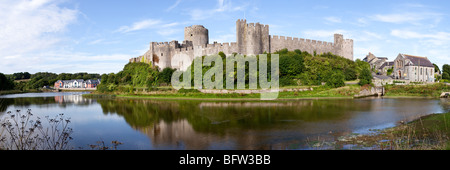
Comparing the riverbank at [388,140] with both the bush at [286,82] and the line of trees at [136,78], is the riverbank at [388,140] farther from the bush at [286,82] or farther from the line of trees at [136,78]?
the line of trees at [136,78]

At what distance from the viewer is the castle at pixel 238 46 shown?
25375mm

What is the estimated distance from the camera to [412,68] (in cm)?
3238

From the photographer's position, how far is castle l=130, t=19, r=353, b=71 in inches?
999

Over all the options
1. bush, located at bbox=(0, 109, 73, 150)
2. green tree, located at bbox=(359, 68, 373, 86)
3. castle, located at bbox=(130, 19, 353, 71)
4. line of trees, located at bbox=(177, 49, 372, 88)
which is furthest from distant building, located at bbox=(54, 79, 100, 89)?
bush, located at bbox=(0, 109, 73, 150)

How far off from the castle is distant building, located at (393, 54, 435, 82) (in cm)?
632

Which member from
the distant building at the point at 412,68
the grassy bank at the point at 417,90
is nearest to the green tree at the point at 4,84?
the grassy bank at the point at 417,90

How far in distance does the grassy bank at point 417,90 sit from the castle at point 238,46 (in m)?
8.74

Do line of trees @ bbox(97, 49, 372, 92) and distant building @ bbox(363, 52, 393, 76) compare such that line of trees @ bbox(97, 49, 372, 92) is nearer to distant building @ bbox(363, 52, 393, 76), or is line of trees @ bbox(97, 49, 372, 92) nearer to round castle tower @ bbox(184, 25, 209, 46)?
round castle tower @ bbox(184, 25, 209, 46)

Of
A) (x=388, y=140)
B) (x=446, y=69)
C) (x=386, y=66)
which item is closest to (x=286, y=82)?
(x=388, y=140)
